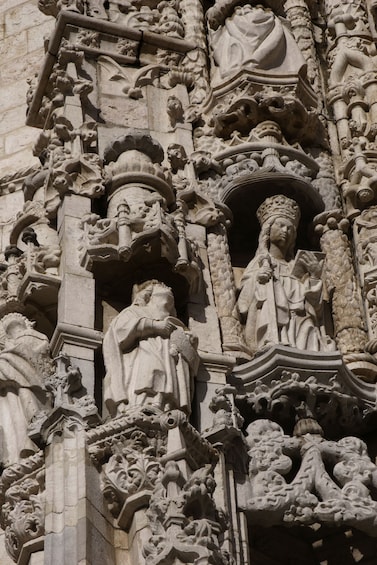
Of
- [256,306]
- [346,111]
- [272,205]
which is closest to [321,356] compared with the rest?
[256,306]

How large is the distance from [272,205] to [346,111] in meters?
1.39

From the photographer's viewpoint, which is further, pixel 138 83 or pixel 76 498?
pixel 138 83

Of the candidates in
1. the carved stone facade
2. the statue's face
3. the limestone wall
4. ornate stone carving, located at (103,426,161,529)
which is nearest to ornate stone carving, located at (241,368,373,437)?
the carved stone facade

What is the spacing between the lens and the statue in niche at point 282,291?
1093 cm

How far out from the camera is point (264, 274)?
1114cm

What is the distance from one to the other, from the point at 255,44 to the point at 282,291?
217 cm

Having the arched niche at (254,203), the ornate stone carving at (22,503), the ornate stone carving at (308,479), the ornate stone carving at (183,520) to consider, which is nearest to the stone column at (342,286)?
the arched niche at (254,203)

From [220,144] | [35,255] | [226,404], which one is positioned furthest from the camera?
[220,144]

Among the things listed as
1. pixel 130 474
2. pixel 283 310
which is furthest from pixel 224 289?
pixel 130 474

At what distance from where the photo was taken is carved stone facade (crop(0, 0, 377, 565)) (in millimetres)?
9648

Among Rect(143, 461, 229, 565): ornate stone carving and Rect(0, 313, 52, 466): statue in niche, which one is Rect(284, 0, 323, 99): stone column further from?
Rect(143, 461, 229, 565): ornate stone carving

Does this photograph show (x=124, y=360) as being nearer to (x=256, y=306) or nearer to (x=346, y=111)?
(x=256, y=306)

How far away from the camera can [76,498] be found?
9430 millimetres

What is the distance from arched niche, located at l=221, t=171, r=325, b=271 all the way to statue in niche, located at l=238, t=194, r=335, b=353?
193mm
